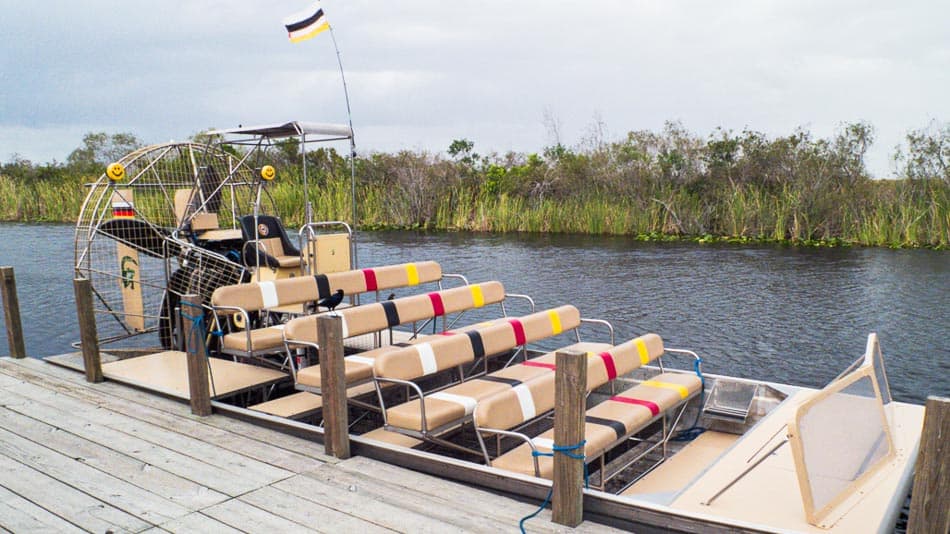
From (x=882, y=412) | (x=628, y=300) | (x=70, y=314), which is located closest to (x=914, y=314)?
(x=628, y=300)

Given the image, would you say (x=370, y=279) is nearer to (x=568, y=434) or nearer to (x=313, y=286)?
(x=313, y=286)

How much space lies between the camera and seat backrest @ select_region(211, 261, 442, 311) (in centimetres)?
655

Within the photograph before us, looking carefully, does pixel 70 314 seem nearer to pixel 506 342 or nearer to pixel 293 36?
pixel 293 36

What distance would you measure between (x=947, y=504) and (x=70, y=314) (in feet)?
43.8

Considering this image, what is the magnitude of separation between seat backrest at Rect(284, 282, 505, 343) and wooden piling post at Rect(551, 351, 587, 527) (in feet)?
7.72

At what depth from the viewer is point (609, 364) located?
5.59 metres

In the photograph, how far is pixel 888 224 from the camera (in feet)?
68.4

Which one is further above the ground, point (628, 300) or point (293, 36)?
point (293, 36)

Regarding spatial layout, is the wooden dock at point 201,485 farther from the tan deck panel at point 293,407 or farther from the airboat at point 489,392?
the tan deck panel at point 293,407

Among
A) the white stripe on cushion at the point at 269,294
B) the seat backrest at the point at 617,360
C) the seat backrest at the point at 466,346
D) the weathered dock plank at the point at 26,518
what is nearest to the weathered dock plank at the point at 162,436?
the seat backrest at the point at 466,346

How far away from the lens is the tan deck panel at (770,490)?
3.92 m

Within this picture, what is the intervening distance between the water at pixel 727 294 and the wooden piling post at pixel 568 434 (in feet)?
18.9

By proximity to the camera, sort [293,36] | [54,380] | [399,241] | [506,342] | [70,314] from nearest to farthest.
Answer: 1. [506,342]
2. [54,380]
3. [293,36]
4. [70,314]
5. [399,241]

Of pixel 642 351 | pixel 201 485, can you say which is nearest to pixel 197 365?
pixel 201 485
